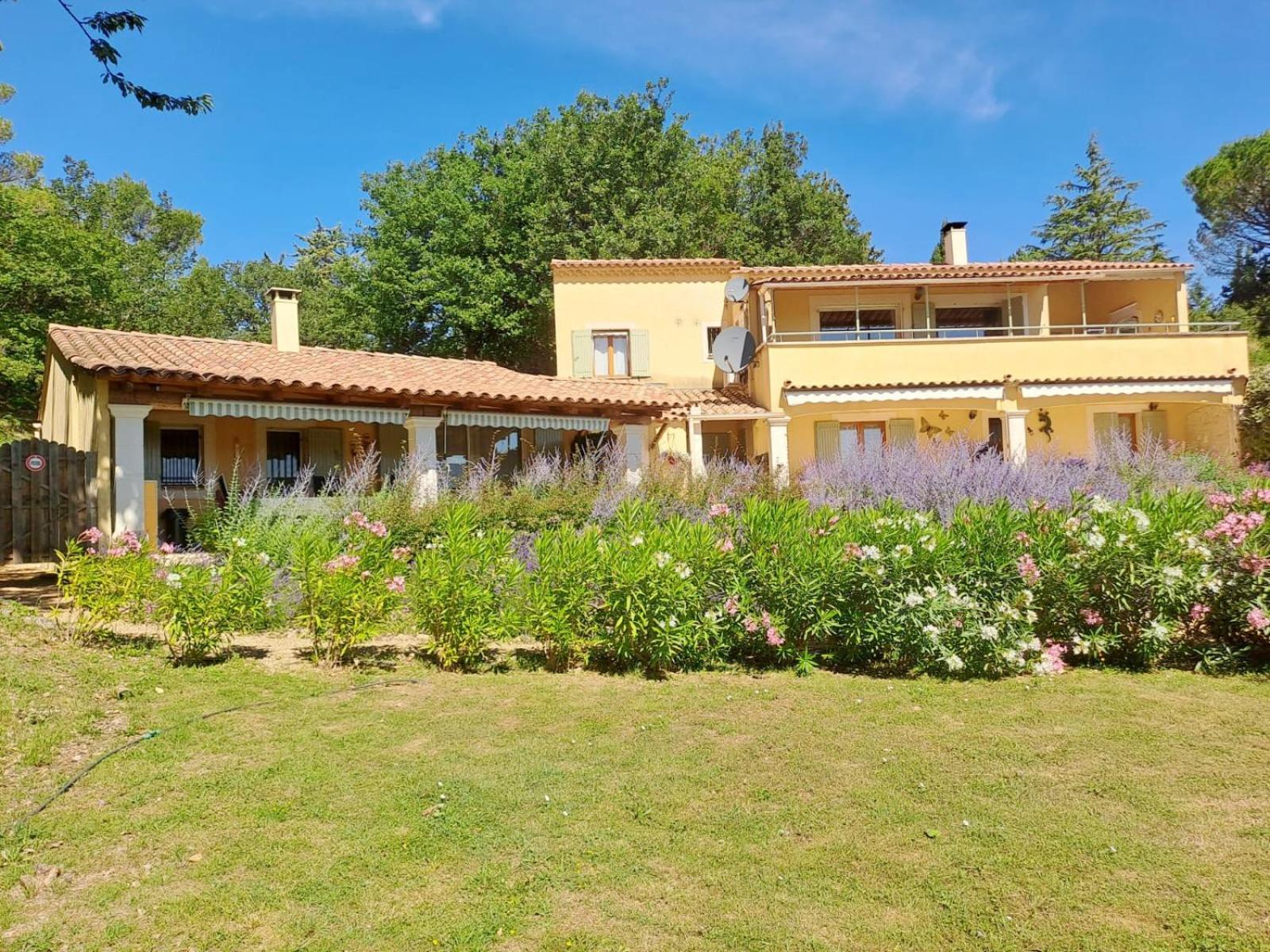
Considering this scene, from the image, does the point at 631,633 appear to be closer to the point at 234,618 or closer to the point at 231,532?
the point at 234,618

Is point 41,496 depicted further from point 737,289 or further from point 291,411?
point 737,289

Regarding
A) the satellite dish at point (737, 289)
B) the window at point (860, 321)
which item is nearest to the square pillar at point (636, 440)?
the satellite dish at point (737, 289)

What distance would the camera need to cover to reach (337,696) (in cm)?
560

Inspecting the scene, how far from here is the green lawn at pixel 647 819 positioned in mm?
2814

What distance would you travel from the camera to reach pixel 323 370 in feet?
47.6

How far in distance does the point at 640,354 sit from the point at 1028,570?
16.3 m

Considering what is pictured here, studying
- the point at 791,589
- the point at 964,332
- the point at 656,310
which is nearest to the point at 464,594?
the point at 791,589

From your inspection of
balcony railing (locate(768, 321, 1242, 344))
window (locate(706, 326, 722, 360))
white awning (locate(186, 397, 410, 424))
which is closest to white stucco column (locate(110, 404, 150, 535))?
white awning (locate(186, 397, 410, 424))

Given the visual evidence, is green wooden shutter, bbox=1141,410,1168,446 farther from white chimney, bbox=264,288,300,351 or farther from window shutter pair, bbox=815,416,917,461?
white chimney, bbox=264,288,300,351

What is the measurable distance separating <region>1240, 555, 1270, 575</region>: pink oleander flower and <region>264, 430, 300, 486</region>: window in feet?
54.7

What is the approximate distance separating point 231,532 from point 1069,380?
17.0 m

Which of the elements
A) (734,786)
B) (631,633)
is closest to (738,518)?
(631,633)

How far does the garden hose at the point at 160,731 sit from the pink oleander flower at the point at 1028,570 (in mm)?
4557

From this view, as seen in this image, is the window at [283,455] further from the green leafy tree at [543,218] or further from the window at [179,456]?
the green leafy tree at [543,218]
